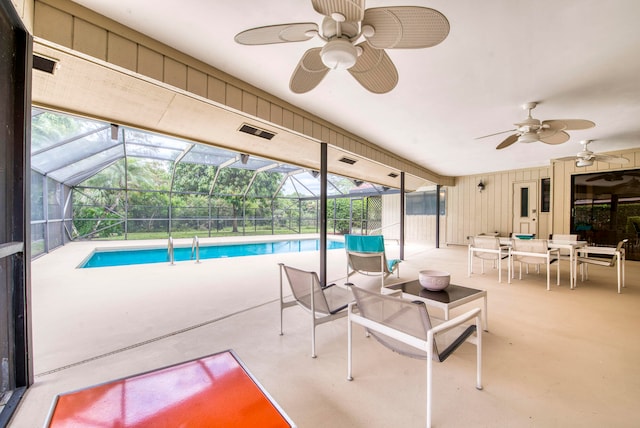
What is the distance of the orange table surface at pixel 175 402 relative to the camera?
0.80 metres

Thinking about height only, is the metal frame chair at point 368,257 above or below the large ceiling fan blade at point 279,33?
below

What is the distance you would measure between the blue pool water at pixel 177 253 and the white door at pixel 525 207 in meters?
6.07

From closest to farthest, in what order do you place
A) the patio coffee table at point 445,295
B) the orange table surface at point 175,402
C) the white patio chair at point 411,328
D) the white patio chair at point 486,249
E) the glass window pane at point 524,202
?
1. the orange table surface at point 175,402
2. the white patio chair at point 411,328
3. the patio coffee table at point 445,295
4. the white patio chair at point 486,249
5. the glass window pane at point 524,202

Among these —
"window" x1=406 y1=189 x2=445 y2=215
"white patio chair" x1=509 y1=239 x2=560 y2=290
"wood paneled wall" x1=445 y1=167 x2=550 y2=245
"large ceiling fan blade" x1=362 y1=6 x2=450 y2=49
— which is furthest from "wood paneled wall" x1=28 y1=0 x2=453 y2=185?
"window" x1=406 y1=189 x2=445 y2=215

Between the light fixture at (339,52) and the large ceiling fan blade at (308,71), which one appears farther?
the large ceiling fan blade at (308,71)

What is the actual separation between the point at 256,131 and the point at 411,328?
3.38 metres

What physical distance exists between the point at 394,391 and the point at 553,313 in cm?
256

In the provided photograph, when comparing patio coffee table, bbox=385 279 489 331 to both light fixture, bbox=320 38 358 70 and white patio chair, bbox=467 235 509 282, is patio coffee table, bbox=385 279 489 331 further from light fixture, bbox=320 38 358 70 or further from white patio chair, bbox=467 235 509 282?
white patio chair, bbox=467 235 509 282

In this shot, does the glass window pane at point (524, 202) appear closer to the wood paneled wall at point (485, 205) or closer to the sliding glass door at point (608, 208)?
the wood paneled wall at point (485, 205)

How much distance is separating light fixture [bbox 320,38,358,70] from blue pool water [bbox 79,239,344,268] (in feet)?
21.1

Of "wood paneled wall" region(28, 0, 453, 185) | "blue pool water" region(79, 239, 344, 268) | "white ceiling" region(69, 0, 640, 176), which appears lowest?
"blue pool water" region(79, 239, 344, 268)

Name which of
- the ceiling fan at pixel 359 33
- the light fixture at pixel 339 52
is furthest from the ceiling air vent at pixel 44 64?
the light fixture at pixel 339 52

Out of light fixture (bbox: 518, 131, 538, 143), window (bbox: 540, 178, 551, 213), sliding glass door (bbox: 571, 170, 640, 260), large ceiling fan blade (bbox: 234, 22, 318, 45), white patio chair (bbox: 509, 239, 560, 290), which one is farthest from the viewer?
window (bbox: 540, 178, 551, 213)

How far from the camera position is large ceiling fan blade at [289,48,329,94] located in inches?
73.8
